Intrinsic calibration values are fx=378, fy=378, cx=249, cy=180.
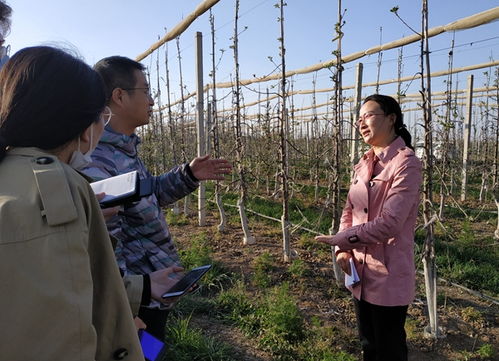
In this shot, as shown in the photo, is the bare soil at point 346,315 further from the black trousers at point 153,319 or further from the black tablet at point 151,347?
the black tablet at point 151,347

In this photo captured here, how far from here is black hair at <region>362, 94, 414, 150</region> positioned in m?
1.95

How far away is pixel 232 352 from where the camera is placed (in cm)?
256

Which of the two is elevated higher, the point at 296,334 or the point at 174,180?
the point at 174,180

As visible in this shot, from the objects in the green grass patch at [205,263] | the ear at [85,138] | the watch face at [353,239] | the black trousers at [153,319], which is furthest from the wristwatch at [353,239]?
the green grass patch at [205,263]

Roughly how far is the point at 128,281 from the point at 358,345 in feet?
7.12

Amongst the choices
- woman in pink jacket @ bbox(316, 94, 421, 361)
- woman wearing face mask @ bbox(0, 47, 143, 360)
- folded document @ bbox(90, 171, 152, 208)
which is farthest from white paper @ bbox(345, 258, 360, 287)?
woman wearing face mask @ bbox(0, 47, 143, 360)

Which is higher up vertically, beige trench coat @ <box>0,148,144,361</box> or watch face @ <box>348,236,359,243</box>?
beige trench coat @ <box>0,148,144,361</box>

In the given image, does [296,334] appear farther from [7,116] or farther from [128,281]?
[7,116]

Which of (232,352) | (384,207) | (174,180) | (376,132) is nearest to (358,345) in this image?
(232,352)

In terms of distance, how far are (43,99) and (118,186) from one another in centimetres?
35

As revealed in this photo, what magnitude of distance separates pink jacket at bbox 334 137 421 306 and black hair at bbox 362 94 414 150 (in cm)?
10

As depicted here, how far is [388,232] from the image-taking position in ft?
5.88

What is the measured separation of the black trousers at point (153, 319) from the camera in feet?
5.34

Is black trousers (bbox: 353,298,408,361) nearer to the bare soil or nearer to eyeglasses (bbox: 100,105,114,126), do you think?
the bare soil
